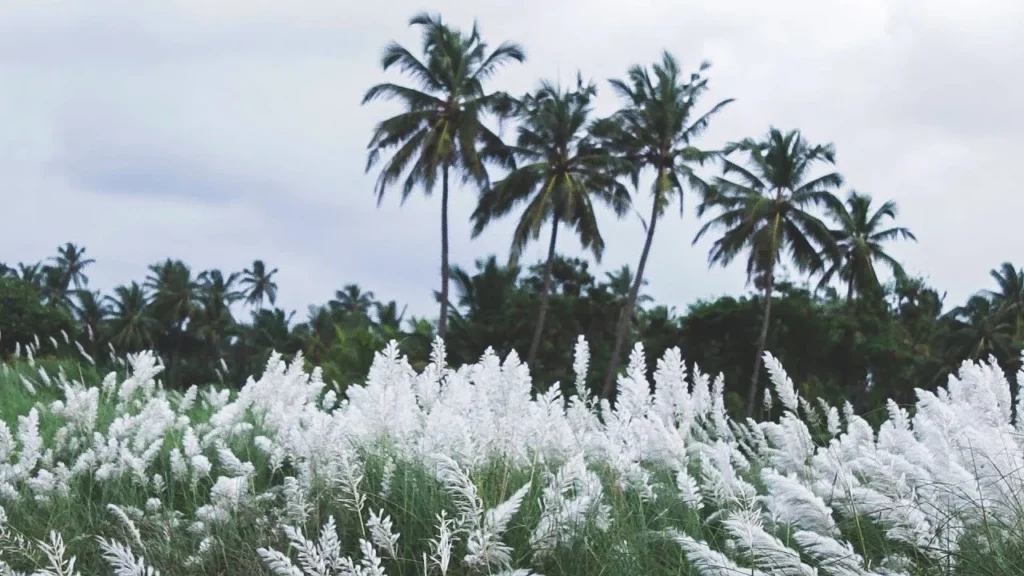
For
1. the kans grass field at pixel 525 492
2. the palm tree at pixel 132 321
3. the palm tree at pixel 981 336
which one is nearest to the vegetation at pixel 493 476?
the kans grass field at pixel 525 492

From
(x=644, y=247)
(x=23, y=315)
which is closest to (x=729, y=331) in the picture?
(x=644, y=247)

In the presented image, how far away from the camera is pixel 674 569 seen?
3.71 meters

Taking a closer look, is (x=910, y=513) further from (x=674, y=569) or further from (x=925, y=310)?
(x=925, y=310)

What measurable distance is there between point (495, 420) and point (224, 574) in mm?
1301

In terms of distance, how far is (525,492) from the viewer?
3.72 m

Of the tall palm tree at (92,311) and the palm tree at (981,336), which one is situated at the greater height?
the tall palm tree at (92,311)

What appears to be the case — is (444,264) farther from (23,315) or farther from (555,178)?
(23,315)

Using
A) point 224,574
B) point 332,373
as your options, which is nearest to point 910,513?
point 224,574

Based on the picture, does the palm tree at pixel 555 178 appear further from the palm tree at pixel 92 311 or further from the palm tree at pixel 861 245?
the palm tree at pixel 92 311

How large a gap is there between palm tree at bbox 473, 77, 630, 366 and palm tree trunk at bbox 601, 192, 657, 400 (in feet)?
7.28

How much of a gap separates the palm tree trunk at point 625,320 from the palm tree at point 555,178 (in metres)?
2.22

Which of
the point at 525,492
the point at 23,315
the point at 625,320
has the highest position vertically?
the point at 23,315

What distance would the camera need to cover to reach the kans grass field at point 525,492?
131 inches

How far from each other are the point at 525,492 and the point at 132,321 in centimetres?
6459
